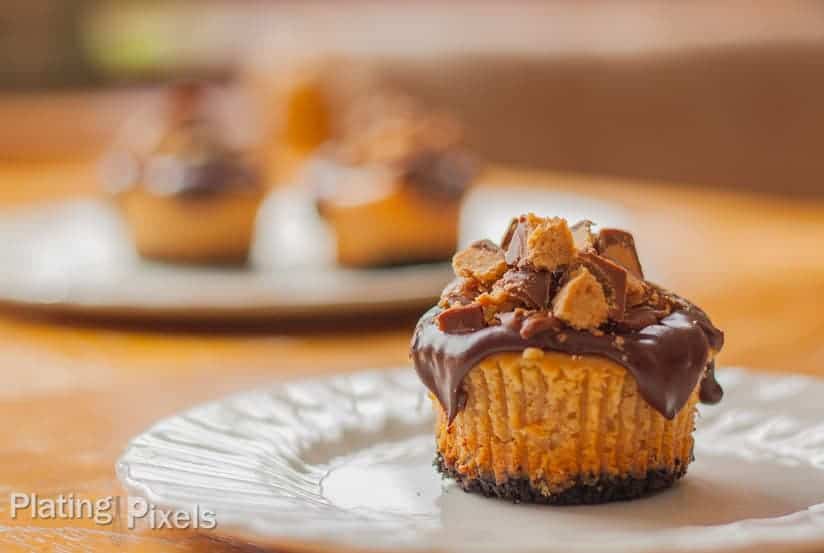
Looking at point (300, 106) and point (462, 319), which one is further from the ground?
point (300, 106)

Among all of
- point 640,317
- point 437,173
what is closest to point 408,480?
point 640,317

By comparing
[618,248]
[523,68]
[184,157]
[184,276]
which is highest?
[523,68]

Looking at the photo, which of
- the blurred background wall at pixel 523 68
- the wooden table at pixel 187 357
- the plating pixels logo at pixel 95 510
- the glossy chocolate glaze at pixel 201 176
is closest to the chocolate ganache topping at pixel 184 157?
the glossy chocolate glaze at pixel 201 176

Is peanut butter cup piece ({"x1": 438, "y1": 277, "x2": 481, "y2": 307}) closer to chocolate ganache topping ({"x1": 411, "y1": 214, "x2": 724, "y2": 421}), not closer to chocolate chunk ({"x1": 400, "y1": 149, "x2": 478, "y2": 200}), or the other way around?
chocolate ganache topping ({"x1": 411, "y1": 214, "x2": 724, "y2": 421})

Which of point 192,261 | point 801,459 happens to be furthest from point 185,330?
point 801,459

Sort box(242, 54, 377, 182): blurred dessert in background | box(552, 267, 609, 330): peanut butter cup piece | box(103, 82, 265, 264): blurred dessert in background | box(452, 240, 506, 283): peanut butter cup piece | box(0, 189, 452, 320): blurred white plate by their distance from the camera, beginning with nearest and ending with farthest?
box(552, 267, 609, 330): peanut butter cup piece, box(452, 240, 506, 283): peanut butter cup piece, box(0, 189, 452, 320): blurred white plate, box(103, 82, 265, 264): blurred dessert in background, box(242, 54, 377, 182): blurred dessert in background

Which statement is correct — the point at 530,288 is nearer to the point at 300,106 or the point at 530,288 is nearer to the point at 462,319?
the point at 462,319

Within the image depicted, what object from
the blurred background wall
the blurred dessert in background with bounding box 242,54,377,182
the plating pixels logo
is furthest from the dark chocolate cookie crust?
the blurred dessert in background with bounding box 242,54,377,182
